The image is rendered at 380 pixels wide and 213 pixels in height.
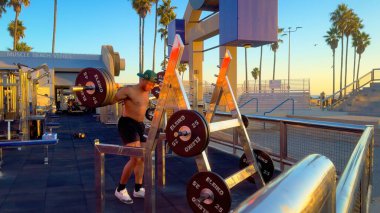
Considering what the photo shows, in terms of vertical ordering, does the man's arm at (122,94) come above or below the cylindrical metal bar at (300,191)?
above

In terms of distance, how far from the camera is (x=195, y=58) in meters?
18.1

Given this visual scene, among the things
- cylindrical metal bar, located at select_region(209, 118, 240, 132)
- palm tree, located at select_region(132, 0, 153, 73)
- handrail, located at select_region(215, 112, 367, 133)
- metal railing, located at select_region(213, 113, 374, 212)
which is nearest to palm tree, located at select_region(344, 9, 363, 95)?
palm tree, located at select_region(132, 0, 153, 73)

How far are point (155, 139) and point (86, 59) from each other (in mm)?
28692

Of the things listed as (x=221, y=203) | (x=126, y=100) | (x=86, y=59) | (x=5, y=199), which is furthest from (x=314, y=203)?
(x=86, y=59)

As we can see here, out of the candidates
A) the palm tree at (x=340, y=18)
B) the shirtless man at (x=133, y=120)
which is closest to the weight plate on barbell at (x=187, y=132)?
the shirtless man at (x=133, y=120)

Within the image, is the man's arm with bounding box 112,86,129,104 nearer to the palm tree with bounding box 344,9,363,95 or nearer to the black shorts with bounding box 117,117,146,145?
the black shorts with bounding box 117,117,146,145

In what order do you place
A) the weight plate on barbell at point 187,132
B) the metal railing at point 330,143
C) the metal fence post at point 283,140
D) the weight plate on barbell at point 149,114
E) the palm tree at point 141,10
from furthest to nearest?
1. the palm tree at point 141,10
2. the weight plate on barbell at point 149,114
3. the metal fence post at point 283,140
4. the weight plate on barbell at point 187,132
5. the metal railing at point 330,143

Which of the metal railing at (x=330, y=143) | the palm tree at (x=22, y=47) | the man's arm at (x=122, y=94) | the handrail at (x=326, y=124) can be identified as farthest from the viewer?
the palm tree at (x=22, y=47)

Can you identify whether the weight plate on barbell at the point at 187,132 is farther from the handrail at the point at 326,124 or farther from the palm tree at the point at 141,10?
the palm tree at the point at 141,10

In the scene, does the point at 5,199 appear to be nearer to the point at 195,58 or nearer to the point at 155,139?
the point at 155,139

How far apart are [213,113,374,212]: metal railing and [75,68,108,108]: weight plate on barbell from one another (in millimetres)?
2388

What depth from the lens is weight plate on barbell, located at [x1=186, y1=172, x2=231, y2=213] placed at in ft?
10.8

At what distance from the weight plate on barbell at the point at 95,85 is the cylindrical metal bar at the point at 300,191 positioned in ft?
9.58

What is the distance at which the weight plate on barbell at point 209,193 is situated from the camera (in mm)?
3305
